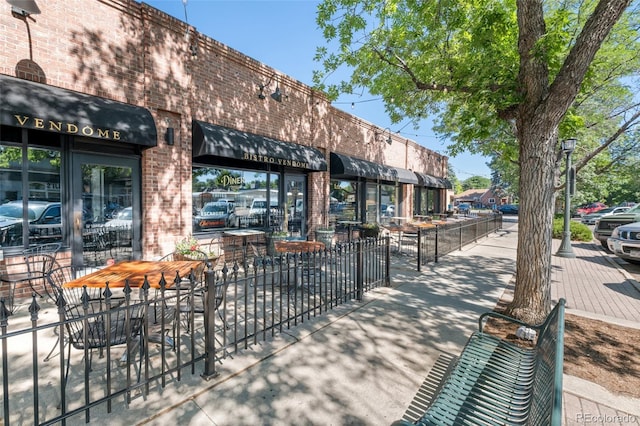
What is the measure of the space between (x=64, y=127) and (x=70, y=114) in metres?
0.27

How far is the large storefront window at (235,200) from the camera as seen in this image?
7.79 meters

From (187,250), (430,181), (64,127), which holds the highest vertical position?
(430,181)

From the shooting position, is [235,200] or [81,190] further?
[235,200]

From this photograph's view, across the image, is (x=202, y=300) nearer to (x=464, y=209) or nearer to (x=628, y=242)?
(x=628, y=242)

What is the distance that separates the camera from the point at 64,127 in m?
4.77

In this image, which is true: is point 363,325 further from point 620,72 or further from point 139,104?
point 620,72

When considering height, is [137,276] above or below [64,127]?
below

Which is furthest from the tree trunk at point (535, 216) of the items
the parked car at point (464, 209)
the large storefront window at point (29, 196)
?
the parked car at point (464, 209)

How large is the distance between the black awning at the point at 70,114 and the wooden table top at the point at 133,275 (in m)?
2.51

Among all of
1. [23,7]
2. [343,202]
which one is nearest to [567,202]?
[343,202]

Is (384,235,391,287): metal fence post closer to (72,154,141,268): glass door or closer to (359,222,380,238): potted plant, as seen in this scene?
(72,154,141,268): glass door

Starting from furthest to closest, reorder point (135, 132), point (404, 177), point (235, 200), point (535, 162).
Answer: point (404, 177), point (235, 200), point (135, 132), point (535, 162)

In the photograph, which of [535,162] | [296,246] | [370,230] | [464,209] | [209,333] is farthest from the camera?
[464,209]

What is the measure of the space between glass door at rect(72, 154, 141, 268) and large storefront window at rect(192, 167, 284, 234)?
144 centimetres
